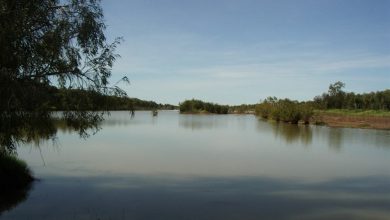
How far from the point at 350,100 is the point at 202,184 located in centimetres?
9354

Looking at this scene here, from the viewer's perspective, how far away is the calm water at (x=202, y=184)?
12609 mm

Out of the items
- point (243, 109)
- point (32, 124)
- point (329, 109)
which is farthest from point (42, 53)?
point (243, 109)

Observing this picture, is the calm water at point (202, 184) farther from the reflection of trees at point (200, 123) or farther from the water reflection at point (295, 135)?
the reflection of trees at point (200, 123)

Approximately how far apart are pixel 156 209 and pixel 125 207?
87cm

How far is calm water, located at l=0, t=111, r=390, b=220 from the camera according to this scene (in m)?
12.6

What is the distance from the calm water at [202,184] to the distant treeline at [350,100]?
239ft

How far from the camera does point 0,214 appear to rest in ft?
38.2

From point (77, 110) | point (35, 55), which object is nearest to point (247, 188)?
point (77, 110)

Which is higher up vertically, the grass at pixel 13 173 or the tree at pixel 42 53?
the tree at pixel 42 53

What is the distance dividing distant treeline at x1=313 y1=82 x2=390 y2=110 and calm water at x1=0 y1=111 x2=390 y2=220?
7274 centimetres

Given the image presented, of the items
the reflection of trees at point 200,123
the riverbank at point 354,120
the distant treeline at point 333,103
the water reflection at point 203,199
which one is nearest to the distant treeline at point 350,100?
the distant treeline at point 333,103

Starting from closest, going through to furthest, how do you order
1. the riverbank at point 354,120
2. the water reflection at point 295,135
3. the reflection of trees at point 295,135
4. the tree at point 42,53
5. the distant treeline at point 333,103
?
the tree at point 42,53, the water reflection at point 295,135, the reflection of trees at point 295,135, the riverbank at point 354,120, the distant treeline at point 333,103

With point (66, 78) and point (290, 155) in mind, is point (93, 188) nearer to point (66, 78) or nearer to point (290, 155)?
point (66, 78)

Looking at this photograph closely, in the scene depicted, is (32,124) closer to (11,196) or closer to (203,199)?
(11,196)
